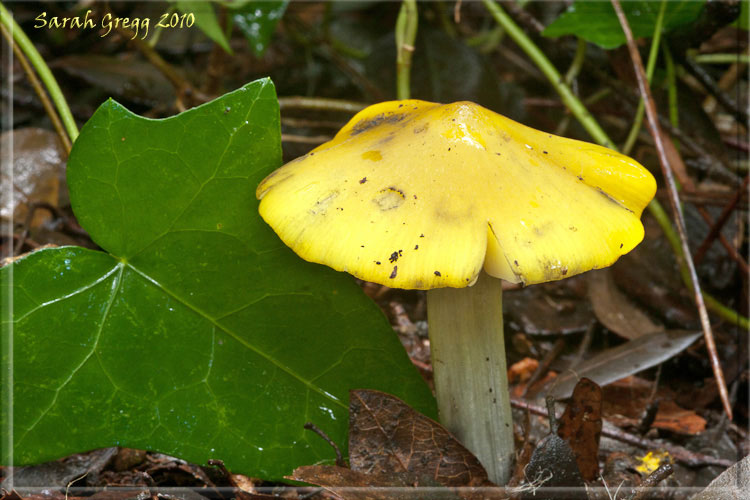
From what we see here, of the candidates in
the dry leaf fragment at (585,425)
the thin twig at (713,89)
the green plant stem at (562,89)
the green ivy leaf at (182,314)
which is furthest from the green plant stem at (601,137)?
the green ivy leaf at (182,314)

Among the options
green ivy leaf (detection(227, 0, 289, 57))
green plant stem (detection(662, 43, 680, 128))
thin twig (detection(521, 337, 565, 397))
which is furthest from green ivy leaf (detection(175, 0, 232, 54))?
green plant stem (detection(662, 43, 680, 128))

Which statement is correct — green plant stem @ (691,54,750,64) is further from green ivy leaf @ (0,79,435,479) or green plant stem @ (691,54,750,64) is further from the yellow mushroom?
green ivy leaf @ (0,79,435,479)

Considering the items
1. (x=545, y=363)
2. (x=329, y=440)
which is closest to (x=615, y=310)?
(x=545, y=363)

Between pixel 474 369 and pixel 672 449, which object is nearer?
pixel 474 369

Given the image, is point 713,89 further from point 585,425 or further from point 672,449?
point 585,425

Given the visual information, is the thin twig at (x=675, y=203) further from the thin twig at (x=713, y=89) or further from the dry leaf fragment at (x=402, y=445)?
the dry leaf fragment at (x=402, y=445)

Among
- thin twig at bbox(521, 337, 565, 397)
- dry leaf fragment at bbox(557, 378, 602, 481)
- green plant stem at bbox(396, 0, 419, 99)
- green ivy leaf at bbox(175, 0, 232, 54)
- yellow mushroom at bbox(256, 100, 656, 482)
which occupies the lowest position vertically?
thin twig at bbox(521, 337, 565, 397)
